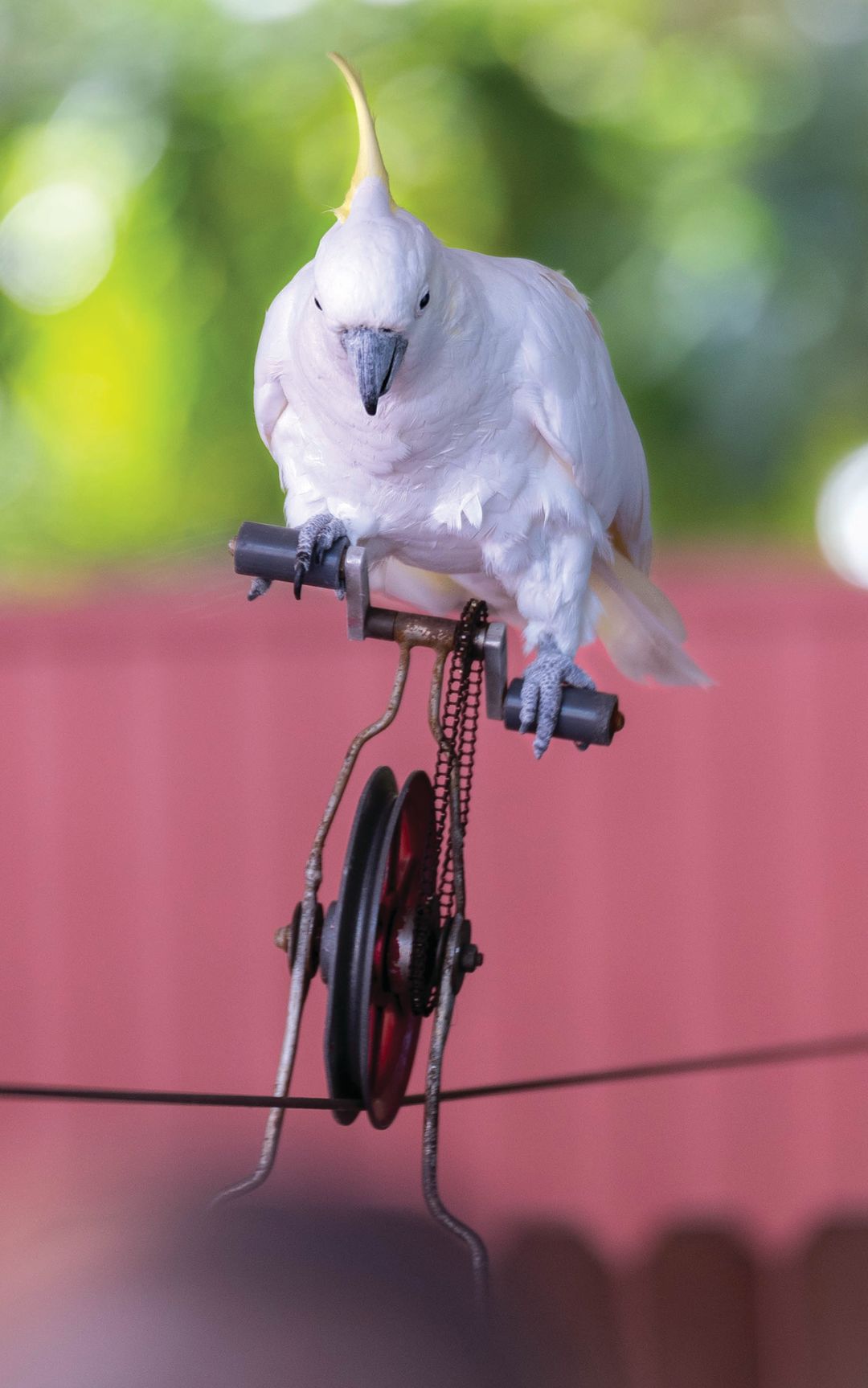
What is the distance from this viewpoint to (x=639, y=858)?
2121 millimetres

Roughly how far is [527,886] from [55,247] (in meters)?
2.37

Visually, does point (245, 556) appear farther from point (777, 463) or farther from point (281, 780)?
point (777, 463)

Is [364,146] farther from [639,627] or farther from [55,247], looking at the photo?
[55,247]

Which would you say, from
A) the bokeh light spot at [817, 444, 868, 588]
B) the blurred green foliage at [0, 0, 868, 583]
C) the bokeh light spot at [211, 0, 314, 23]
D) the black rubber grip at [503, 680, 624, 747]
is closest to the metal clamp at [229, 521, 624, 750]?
the black rubber grip at [503, 680, 624, 747]

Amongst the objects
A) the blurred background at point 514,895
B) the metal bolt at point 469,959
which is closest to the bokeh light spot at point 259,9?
the blurred background at point 514,895

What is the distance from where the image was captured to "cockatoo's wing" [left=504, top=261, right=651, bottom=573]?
29.5 inches

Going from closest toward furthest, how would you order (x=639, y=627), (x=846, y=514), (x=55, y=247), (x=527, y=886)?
(x=639, y=627) < (x=527, y=886) < (x=55, y=247) < (x=846, y=514)

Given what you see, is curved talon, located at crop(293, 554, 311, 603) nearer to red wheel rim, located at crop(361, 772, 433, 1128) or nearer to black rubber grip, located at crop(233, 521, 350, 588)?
black rubber grip, located at crop(233, 521, 350, 588)

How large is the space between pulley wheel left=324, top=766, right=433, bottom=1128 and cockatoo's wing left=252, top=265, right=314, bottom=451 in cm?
25

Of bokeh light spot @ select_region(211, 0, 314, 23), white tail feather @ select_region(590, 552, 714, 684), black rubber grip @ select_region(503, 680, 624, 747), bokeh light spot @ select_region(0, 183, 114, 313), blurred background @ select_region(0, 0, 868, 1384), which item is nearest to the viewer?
black rubber grip @ select_region(503, 680, 624, 747)

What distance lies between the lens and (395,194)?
3.46m

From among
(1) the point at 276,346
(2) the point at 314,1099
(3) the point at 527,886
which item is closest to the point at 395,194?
(3) the point at 527,886

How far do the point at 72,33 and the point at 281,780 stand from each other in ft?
8.55

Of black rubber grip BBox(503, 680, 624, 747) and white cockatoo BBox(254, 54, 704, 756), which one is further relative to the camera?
black rubber grip BBox(503, 680, 624, 747)
